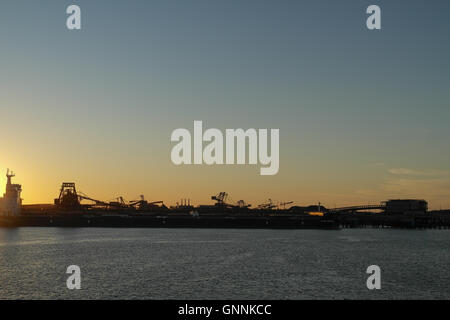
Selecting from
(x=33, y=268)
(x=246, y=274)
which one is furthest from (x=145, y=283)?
(x=33, y=268)

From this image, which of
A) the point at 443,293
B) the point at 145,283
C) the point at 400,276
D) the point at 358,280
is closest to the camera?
the point at 443,293

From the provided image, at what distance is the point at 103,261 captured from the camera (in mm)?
74625

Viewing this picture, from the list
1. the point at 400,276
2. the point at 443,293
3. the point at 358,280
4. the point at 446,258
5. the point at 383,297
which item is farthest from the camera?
the point at 446,258

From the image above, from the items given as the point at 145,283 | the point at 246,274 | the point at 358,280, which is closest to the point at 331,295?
the point at 358,280

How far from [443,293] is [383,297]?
791 cm

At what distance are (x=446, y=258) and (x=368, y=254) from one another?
44.5 feet

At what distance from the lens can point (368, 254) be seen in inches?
3607

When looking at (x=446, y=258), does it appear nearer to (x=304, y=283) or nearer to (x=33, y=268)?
(x=304, y=283)

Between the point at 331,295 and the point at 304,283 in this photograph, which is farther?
the point at 304,283
